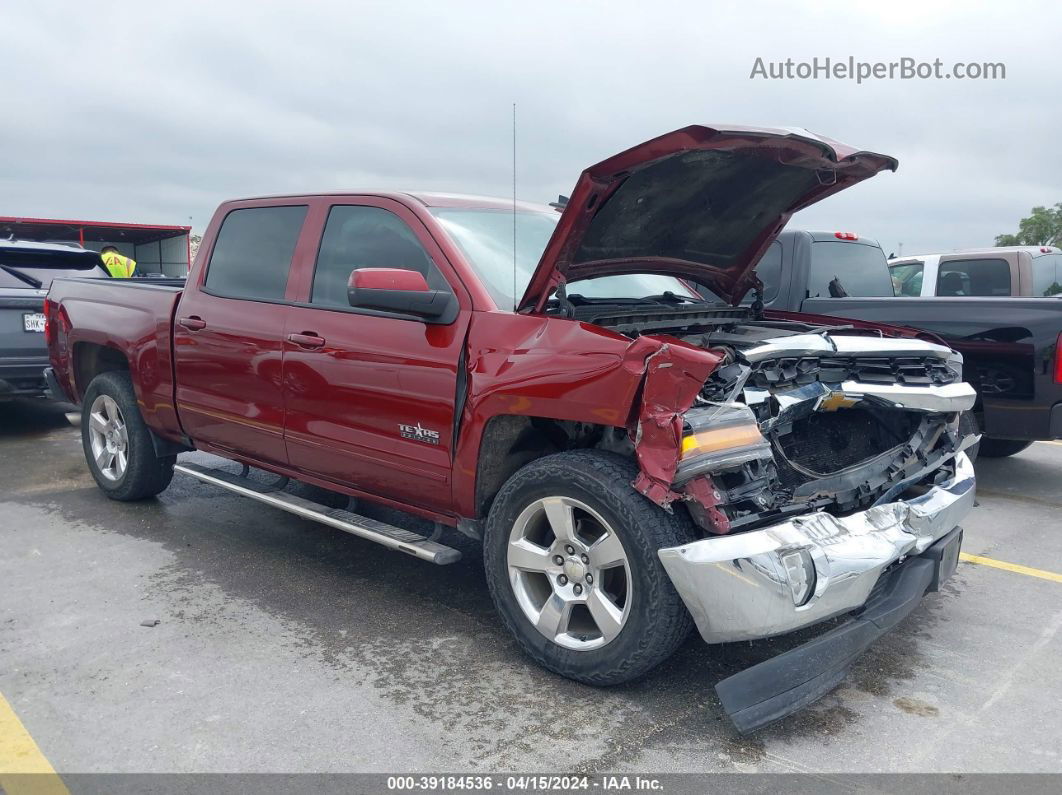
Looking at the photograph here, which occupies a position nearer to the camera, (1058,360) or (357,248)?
(357,248)

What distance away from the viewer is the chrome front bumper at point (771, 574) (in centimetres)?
284

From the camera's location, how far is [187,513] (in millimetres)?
5574

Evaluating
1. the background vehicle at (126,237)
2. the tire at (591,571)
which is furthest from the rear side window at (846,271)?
the background vehicle at (126,237)

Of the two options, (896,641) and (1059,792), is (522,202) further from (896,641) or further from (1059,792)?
(1059,792)

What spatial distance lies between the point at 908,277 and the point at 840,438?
6.25 meters

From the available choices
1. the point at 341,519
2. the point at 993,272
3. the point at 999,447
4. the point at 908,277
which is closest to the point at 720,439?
the point at 341,519

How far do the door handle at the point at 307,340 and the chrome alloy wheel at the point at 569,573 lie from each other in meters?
1.36

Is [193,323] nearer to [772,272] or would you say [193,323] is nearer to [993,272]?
[772,272]

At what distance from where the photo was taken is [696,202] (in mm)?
3877

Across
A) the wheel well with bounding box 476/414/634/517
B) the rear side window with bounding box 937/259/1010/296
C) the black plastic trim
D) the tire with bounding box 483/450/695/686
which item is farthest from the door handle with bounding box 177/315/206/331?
the rear side window with bounding box 937/259/1010/296

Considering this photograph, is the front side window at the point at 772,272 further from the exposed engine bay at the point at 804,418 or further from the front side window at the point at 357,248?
the front side window at the point at 357,248

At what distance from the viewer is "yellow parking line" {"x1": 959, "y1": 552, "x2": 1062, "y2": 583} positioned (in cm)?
462

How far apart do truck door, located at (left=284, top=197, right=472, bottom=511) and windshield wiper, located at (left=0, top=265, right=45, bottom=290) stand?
507 centimetres

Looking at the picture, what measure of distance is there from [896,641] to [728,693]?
1.30 meters
